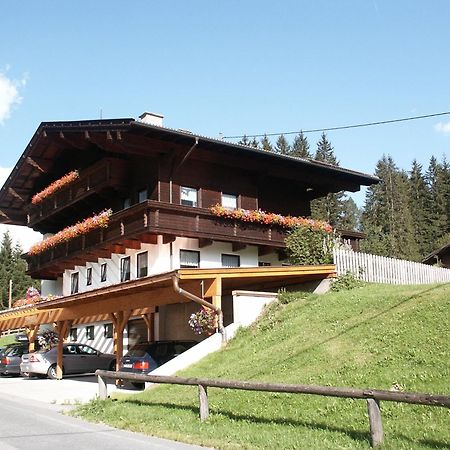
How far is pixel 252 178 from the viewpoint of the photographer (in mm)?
26266

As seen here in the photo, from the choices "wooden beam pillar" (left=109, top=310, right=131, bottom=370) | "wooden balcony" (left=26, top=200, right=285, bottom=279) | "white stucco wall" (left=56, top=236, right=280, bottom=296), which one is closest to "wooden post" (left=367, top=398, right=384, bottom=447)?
"wooden beam pillar" (left=109, top=310, right=131, bottom=370)

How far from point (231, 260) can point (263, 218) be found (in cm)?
224

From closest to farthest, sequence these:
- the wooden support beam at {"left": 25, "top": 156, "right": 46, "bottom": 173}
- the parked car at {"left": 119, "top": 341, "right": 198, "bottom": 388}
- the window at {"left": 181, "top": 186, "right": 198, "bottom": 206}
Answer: the parked car at {"left": 119, "top": 341, "right": 198, "bottom": 388} → the window at {"left": 181, "top": 186, "right": 198, "bottom": 206} → the wooden support beam at {"left": 25, "top": 156, "right": 46, "bottom": 173}

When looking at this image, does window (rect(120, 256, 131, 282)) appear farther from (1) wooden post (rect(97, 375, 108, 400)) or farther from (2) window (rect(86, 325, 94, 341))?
(1) wooden post (rect(97, 375, 108, 400))

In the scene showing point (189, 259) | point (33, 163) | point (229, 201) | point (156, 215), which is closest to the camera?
point (156, 215)

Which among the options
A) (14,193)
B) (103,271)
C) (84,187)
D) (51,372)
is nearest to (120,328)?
(51,372)

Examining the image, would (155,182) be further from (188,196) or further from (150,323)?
(150,323)

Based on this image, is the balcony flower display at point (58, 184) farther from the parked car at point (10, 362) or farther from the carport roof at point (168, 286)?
the parked car at point (10, 362)

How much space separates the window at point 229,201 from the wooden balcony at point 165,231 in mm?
1571

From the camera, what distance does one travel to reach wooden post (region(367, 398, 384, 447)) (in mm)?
7590

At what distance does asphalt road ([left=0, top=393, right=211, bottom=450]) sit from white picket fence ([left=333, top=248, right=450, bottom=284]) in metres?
10.5

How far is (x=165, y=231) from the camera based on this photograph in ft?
70.9

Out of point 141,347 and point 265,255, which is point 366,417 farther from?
point 265,255

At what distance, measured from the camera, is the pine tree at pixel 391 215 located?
63.8 m
